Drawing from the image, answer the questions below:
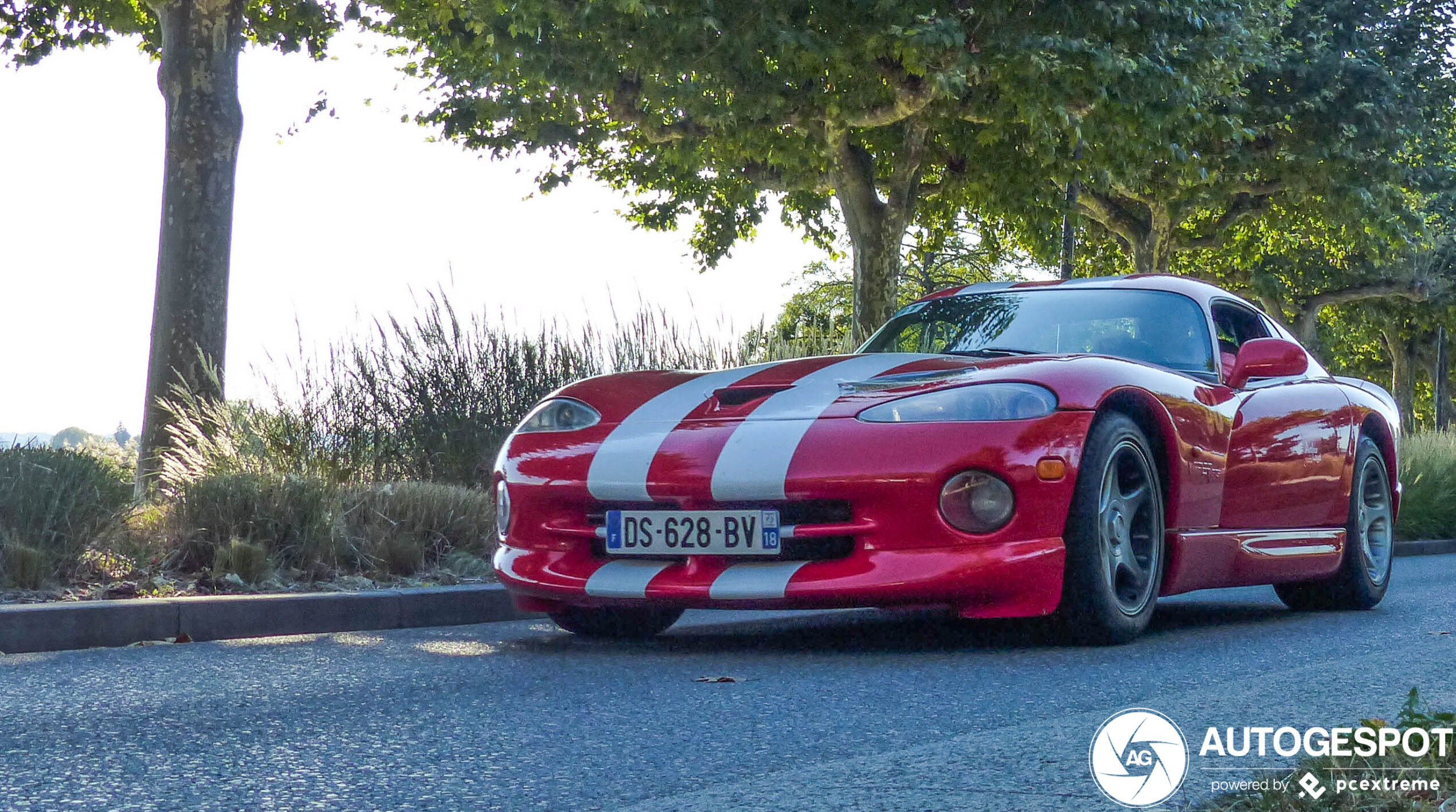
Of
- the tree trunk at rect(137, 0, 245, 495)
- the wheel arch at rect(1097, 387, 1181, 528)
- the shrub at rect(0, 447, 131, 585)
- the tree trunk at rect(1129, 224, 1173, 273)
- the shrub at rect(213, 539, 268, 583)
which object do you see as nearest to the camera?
the wheel arch at rect(1097, 387, 1181, 528)

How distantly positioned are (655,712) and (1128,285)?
3.43 meters

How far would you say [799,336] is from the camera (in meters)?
12.1

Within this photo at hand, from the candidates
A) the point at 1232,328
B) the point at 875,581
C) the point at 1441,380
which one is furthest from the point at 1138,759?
the point at 1441,380

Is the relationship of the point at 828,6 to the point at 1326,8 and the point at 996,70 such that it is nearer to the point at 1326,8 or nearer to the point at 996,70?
the point at 996,70

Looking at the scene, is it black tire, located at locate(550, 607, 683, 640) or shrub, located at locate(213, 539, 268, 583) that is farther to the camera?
shrub, located at locate(213, 539, 268, 583)

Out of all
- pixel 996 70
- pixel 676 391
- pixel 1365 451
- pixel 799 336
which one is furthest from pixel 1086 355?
pixel 996 70

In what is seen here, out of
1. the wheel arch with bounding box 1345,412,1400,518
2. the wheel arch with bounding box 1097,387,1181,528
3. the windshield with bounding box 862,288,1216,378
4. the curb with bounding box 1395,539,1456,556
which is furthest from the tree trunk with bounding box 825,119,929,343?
the wheel arch with bounding box 1097,387,1181,528

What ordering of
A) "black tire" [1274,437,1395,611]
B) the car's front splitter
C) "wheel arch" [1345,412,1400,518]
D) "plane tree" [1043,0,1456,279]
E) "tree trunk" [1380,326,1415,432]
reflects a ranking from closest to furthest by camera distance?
1. the car's front splitter
2. "black tire" [1274,437,1395,611]
3. "wheel arch" [1345,412,1400,518]
4. "plane tree" [1043,0,1456,279]
5. "tree trunk" [1380,326,1415,432]

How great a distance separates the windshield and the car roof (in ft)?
0.16

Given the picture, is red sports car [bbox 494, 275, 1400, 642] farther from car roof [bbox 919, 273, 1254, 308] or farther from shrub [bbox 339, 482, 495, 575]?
shrub [bbox 339, 482, 495, 575]

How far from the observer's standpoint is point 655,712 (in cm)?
388

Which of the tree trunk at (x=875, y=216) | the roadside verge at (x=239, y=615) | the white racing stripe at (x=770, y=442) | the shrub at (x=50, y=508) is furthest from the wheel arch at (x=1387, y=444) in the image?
the tree trunk at (x=875, y=216)

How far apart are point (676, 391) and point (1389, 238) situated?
21.1 meters

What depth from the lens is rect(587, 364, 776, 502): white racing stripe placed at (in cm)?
514
